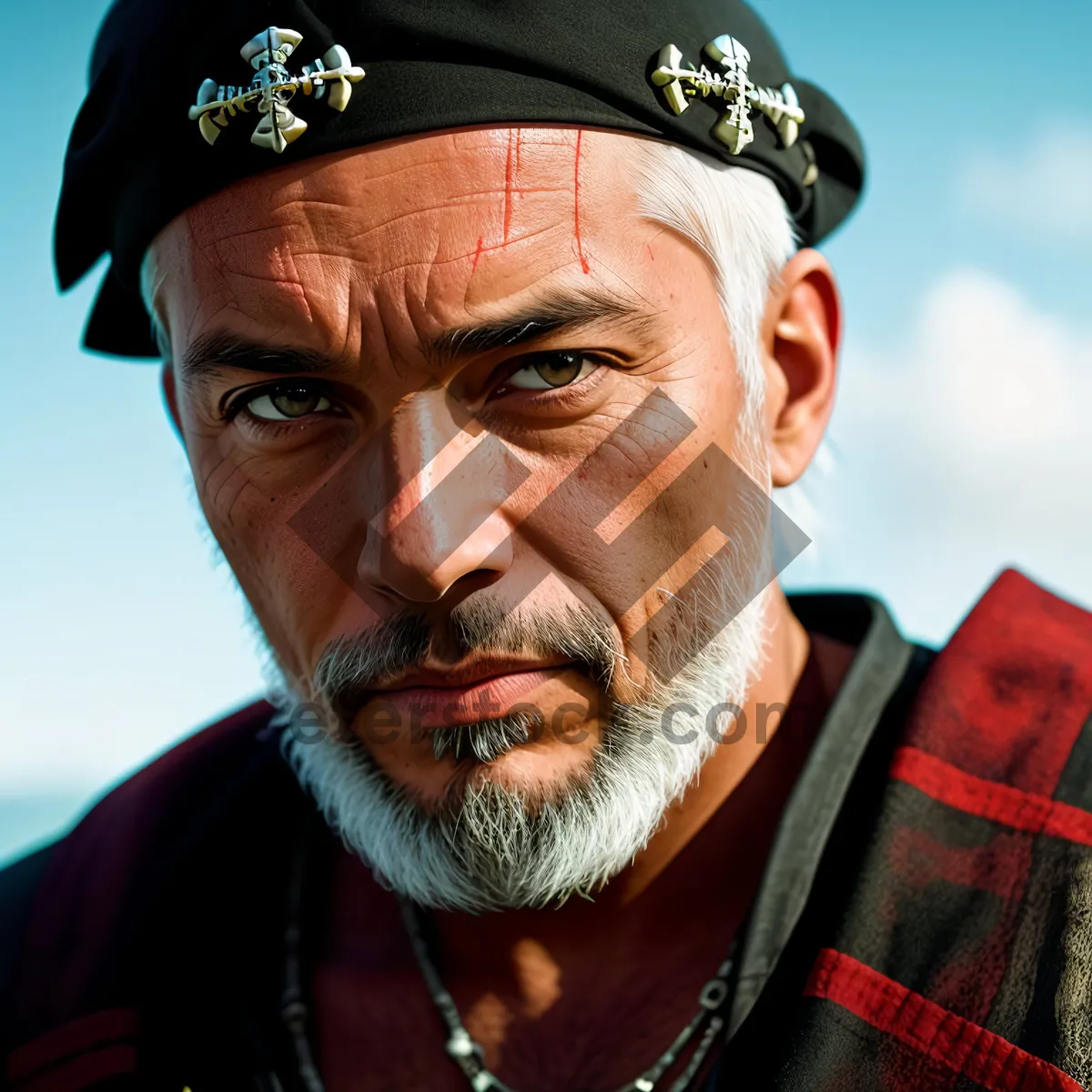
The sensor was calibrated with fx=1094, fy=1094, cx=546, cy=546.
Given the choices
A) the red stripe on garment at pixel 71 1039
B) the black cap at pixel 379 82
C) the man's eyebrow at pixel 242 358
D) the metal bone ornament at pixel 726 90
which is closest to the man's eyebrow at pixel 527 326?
the man's eyebrow at pixel 242 358

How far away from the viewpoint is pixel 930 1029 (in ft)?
5.12

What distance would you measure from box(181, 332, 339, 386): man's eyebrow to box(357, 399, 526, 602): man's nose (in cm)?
18

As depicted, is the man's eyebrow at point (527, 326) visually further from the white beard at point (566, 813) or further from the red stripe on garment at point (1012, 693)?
the red stripe on garment at point (1012, 693)

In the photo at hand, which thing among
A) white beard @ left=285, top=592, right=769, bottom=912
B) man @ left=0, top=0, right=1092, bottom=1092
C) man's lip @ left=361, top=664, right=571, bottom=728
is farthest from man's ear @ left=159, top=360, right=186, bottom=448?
man's lip @ left=361, top=664, right=571, bottom=728

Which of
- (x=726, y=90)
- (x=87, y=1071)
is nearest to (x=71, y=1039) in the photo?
(x=87, y=1071)

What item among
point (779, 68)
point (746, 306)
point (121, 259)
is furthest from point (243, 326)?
point (779, 68)

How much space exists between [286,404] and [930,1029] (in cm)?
144

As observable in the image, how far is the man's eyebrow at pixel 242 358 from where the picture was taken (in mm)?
1792

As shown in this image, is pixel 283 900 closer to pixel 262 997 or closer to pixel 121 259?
pixel 262 997

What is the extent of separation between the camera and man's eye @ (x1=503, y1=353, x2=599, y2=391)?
71.4 inches

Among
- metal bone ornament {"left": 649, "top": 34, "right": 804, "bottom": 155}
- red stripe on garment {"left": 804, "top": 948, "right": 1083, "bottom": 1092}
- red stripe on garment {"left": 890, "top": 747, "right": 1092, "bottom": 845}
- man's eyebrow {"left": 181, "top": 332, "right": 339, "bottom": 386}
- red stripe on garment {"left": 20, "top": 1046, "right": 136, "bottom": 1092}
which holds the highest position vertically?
metal bone ornament {"left": 649, "top": 34, "right": 804, "bottom": 155}

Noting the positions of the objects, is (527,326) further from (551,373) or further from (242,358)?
(242,358)

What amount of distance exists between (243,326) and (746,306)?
92cm

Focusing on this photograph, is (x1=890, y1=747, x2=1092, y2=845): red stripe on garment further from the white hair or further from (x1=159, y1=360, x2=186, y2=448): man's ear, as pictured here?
(x1=159, y1=360, x2=186, y2=448): man's ear
